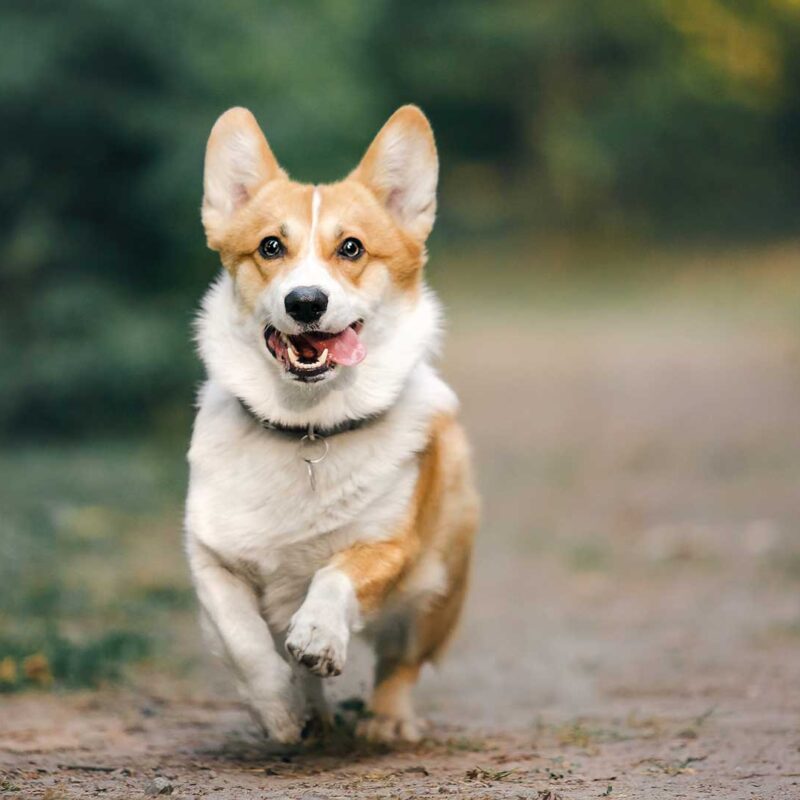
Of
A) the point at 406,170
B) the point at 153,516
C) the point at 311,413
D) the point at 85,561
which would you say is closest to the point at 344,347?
the point at 311,413

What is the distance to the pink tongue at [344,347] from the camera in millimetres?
4332

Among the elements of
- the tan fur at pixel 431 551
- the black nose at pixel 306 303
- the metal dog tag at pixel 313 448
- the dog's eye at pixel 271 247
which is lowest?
the tan fur at pixel 431 551

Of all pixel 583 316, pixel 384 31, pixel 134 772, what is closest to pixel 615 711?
pixel 134 772

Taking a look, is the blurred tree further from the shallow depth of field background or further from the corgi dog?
the corgi dog

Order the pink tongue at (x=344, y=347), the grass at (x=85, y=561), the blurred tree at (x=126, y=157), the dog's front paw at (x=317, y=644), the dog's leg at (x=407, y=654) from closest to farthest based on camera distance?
the dog's front paw at (x=317, y=644) < the pink tongue at (x=344, y=347) < the dog's leg at (x=407, y=654) < the grass at (x=85, y=561) < the blurred tree at (x=126, y=157)

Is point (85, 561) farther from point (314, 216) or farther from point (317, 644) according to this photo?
point (317, 644)

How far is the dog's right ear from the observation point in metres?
4.77

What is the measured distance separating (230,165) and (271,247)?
445 mm

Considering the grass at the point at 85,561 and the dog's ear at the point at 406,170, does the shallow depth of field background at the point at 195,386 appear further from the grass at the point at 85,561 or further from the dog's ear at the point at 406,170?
the dog's ear at the point at 406,170

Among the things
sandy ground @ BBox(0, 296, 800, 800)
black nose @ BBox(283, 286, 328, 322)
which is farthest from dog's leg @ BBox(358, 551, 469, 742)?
black nose @ BBox(283, 286, 328, 322)

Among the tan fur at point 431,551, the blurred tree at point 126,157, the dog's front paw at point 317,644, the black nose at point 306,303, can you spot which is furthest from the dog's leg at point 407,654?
the blurred tree at point 126,157

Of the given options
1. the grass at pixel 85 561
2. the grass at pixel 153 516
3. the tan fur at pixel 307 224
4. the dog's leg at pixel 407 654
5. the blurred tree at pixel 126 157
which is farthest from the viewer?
the blurred tree at pixel 126 157

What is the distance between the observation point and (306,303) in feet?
13.6

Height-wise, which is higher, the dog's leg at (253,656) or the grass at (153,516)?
the grass at (153,516)
